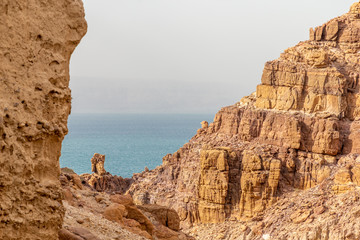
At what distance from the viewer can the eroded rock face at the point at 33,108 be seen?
263 inches

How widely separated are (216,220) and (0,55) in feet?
118

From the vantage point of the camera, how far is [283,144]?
41844 millimetres

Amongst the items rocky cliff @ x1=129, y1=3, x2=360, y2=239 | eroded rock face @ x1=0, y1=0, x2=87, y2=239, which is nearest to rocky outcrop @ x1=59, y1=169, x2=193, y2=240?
eroded rock face @ x1=0, y1=0, x2=87, y2=239

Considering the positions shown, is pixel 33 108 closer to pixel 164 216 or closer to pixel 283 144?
pixel 164 216

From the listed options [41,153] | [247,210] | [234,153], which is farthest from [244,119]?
[41,153]

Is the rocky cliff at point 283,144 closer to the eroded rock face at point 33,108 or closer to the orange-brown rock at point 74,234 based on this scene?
the orange-brown rock at point 74,234

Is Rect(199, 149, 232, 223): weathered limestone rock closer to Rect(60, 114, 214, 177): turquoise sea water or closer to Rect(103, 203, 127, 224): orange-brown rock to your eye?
Rect(103, 203, 127, 224): orange-brown rock

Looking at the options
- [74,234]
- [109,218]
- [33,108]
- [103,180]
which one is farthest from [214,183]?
[33,108]

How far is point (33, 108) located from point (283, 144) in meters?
36.6

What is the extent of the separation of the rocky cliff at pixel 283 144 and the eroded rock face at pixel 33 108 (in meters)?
30.9

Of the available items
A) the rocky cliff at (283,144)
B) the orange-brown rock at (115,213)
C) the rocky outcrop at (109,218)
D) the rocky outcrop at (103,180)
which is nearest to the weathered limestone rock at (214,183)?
the rocky cliff at (283,144)

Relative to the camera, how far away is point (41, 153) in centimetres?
716

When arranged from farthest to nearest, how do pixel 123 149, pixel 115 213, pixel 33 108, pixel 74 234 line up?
pixel 123 149 < pixel 115 213 < pixel 74 234 < pixel 33 108

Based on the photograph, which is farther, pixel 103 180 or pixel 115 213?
pixel 103 180
